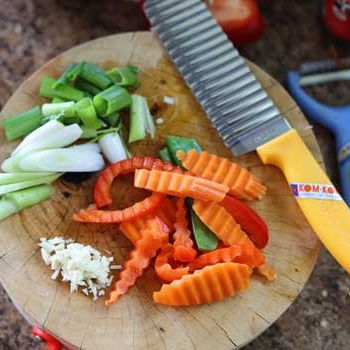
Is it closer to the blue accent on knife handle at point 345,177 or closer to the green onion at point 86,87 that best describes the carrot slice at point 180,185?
the green onion at point 86,87

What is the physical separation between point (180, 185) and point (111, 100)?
0.28 meters

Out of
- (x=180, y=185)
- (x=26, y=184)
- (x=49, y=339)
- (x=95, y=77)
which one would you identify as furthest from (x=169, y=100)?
(x=49, y=339)

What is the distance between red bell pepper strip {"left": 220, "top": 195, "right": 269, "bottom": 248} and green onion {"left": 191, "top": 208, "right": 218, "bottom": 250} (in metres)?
0.07

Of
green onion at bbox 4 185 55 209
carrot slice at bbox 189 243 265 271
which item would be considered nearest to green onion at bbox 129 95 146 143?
green onion at bbox 4 185 55 209

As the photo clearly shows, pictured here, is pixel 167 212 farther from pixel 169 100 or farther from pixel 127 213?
pixel 169 100

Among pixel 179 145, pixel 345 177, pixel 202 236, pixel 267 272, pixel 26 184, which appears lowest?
pixel 345 177

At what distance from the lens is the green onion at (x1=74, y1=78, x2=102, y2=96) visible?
1747 mm

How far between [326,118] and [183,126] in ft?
1.42

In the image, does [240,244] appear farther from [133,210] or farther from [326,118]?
[326,118]

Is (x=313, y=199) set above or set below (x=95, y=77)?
below

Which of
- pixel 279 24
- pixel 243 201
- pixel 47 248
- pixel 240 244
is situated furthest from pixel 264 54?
pixel 47 248

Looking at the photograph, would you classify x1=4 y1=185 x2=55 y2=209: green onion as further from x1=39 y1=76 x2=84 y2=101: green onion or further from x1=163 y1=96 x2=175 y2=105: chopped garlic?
x1=163 y1=96 x2=175 y2=105: chopped garlic

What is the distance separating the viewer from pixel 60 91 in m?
1.73

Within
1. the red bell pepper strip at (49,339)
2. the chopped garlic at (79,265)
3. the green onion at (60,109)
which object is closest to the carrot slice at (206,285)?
the chopped garlic at (79,265)
